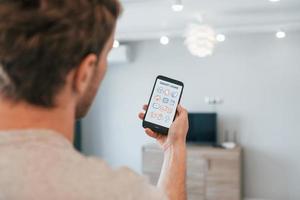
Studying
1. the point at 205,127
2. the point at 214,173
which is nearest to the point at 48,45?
the point at 214,173

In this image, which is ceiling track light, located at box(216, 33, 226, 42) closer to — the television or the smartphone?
the television

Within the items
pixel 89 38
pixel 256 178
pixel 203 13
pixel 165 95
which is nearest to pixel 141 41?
pixel 203 13

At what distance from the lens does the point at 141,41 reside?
4855 millimetres

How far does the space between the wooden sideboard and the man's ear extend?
3.74 meters

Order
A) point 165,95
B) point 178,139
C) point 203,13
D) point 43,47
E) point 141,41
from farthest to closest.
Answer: point 141,41
point 203,13
point 165,95
point 178,139
point 43,47

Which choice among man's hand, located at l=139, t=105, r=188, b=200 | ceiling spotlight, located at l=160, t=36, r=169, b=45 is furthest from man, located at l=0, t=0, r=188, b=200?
ceiling spotlight, located at l=160, t=36, r=169, b=45

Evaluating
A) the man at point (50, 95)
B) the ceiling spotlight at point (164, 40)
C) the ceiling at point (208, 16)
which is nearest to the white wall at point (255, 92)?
the ceiling spotlight at point (164, 40)

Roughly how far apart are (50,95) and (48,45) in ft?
0.21

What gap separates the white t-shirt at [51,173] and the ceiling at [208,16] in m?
2.82

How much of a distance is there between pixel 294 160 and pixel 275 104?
2.24ft

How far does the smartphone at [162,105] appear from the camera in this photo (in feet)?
3.52

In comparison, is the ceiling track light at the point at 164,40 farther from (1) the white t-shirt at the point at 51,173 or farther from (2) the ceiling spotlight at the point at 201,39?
(1) the white t-shirt at the point at 51,173

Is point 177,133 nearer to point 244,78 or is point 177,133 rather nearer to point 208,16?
point 208,16

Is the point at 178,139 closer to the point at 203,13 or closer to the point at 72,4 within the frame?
the point at 72,4
